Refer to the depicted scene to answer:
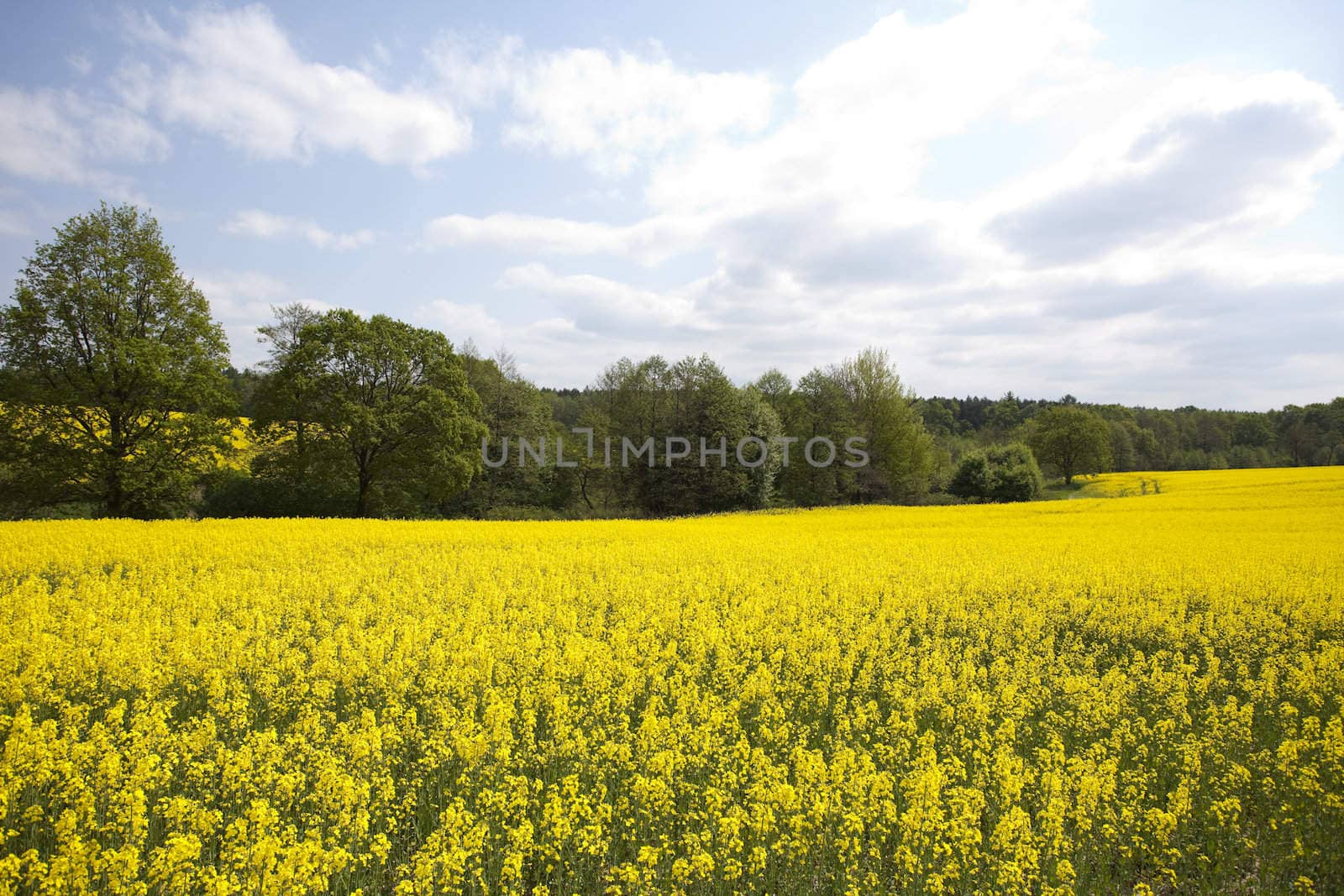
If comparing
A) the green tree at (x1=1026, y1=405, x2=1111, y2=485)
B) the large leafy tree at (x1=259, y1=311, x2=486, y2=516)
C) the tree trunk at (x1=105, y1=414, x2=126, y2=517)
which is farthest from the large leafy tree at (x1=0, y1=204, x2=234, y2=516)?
the green tree at (x1=1026, y1=405, x2=1111, y2=485)

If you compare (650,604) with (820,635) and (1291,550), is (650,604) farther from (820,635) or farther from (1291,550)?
(1291,550)

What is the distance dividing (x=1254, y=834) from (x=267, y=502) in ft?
116

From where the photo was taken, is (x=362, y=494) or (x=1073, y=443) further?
(x=1073, y=443)

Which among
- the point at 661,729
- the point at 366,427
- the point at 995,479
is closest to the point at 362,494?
the point at 366,427

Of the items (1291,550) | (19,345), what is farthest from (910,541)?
(19,345)

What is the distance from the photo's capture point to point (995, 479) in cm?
4325

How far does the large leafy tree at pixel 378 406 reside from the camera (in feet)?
96.4

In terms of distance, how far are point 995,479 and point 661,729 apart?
43.3 meters

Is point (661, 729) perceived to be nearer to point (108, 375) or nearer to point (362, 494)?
point (108, 375)

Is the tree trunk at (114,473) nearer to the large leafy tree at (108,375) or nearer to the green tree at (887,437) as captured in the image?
the large leafy tree at (108,375)

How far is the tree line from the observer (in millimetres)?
22938

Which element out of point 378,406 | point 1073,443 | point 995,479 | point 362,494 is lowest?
point 995,479

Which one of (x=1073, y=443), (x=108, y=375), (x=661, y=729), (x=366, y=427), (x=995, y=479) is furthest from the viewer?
(x=1073, y=443)

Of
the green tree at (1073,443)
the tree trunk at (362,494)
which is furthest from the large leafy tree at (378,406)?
the green tree at (1073,443)
